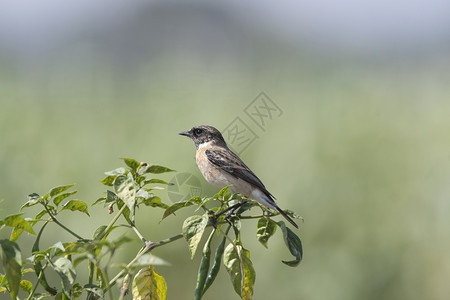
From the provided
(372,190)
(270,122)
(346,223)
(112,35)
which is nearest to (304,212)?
(346,223)

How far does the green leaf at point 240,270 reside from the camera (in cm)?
228

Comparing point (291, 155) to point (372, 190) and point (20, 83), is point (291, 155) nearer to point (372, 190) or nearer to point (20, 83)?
point (372, 190)

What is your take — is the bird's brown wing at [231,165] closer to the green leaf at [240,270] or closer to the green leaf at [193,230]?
the green leaf at [240,270]

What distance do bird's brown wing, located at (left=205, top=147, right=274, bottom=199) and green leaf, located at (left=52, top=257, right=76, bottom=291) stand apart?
3411mm

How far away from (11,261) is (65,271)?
208mm

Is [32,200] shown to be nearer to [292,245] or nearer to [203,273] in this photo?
[203,273]

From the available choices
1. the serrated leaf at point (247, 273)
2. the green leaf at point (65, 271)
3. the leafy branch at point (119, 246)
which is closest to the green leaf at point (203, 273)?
the leafy branch at point (119, 246)

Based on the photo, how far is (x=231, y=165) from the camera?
5.40 metres

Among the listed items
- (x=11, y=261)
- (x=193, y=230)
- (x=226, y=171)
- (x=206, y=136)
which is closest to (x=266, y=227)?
(x=193, y=230)

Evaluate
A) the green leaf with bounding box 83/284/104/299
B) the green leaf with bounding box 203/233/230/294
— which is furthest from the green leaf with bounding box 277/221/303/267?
the green leaf with bounding box 83/284/104/299

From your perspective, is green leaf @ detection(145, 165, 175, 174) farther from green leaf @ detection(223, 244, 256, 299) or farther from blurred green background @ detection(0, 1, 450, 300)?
blurred green background @ detection(0, 1, 450, 300)

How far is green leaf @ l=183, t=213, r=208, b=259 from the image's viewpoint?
2.04 metres

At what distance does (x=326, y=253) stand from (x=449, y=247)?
77.7 inches

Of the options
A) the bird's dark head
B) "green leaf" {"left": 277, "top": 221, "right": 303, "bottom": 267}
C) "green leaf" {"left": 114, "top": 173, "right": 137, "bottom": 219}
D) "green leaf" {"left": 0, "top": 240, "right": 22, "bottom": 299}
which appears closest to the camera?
"green leaf" {"left": 0, "top": 240, "right": 22, "bottom": 299}
